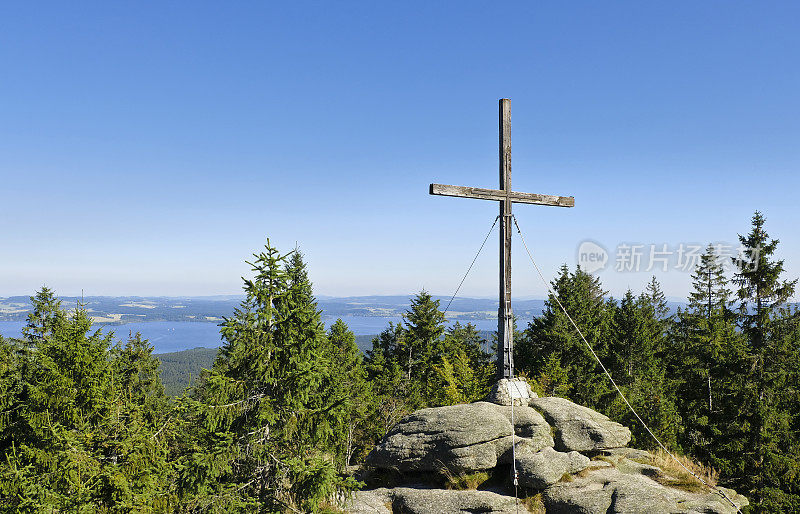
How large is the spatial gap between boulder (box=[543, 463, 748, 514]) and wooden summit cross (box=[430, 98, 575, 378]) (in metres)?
3.29

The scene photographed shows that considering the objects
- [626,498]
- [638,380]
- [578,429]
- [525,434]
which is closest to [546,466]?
[525,434]

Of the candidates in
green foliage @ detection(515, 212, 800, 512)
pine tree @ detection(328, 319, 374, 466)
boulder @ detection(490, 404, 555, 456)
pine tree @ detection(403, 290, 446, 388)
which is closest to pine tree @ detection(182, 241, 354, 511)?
boulder @ detection(490, 404, 555, 456)

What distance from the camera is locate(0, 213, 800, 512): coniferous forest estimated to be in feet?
32.1

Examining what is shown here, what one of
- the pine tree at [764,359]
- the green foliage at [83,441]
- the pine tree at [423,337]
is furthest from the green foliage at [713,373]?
the green foliage at [83,441]

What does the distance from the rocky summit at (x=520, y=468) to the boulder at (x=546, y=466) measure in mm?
24

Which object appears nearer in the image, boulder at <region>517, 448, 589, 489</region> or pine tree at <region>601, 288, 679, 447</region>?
boulder at <region>517, 448, 589, 489</region>

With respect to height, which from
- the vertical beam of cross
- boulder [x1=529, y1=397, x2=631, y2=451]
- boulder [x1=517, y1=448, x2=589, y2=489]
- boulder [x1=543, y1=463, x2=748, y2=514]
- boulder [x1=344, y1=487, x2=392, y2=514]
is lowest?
boulder [x1=344, y1=487, x2=392, y2=514]

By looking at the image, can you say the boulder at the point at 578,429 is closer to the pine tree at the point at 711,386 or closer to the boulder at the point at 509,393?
the boulder at the point at 509,393

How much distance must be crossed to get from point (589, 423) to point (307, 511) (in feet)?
26.1

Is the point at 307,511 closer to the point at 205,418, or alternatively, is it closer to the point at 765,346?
the point at 205,418

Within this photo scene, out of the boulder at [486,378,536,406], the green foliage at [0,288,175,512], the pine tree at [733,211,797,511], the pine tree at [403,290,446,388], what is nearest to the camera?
the green foliage at [0,288,175,512]

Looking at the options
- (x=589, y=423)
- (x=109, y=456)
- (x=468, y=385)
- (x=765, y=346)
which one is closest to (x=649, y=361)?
(x=765, y=346)

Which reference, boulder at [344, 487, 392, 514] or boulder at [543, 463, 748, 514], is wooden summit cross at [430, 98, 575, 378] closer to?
boulder at [543, 463, 748, 514]

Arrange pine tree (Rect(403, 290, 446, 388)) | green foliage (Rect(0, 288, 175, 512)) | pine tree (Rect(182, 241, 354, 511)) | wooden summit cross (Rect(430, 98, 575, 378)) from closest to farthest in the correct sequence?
pine tree (Rect(182, 241, 354, 511)) → green foliage (Rect(0, 288, 175, 512)) → wooden summit cross (Rect(430, 98, 575, 378)) → pine tree (Rect(403, 290, 446, 388))
